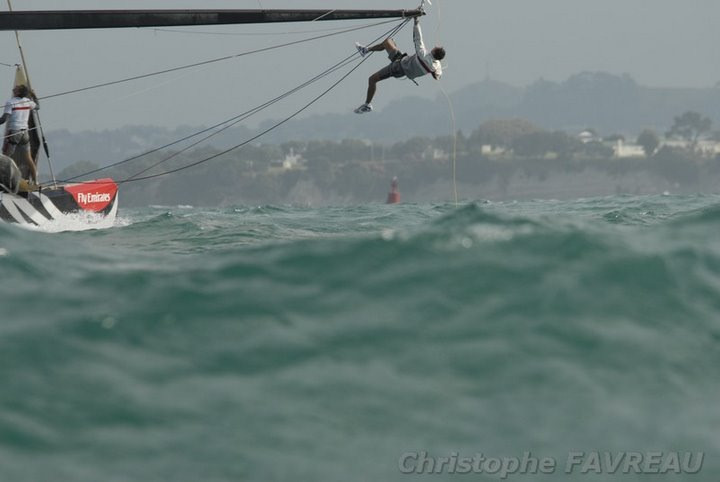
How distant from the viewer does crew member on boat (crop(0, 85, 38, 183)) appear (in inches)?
675

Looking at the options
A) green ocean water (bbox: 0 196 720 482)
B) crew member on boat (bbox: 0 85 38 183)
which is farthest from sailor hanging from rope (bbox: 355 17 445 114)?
crew member on boat (bbox: 0 85 38 183)

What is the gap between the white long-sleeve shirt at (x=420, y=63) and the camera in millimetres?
13891

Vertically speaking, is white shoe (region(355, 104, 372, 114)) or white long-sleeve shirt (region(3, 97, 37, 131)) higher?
white long-sleeve shirt (region(3, 97, 37, 131))

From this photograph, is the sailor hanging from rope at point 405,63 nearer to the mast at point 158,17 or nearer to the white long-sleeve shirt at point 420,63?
the white long-sleeve shirt at point 420,63

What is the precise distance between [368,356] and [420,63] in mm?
8171

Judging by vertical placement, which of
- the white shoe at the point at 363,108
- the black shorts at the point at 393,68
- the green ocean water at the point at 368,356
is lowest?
the green ocean water at the point at 368,356

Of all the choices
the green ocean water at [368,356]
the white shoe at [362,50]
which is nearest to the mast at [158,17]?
the white shoe at [362,50]

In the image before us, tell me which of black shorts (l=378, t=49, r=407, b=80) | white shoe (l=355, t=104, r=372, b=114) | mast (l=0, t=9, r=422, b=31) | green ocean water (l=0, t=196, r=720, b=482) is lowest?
green ocean water (l=0, t=196, r=720, b=482)

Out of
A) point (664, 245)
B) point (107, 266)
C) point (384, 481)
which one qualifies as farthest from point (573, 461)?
point (107, 266)

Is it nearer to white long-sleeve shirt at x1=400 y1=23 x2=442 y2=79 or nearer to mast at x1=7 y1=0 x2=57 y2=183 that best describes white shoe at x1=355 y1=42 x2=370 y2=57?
white long-sleeve shirt at x1=400 y1=23 x2=442 y2=79

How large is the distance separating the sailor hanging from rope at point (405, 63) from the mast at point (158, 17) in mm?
527

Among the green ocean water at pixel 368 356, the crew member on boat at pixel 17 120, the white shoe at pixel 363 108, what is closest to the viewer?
the green ocean water at pixel 368 356

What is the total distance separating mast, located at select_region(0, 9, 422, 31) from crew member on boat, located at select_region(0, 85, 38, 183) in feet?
9.85

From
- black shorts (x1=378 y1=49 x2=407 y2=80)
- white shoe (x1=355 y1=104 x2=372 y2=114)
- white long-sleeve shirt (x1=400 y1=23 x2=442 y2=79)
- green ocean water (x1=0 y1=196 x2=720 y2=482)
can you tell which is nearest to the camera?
green ocean water (x1=0 y1=196 x2=720 y2=482)
